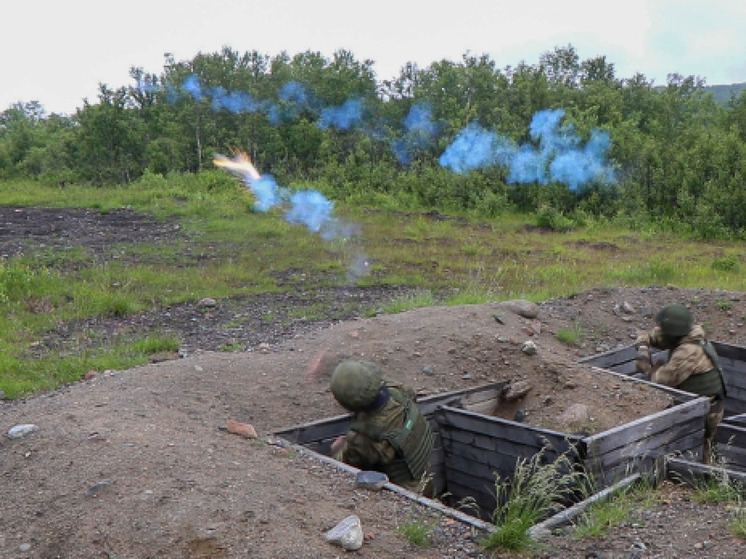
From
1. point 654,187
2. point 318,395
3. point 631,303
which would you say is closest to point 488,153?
point 654,187

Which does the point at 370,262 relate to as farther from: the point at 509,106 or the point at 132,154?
the point at 132,154

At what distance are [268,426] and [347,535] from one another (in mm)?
2346

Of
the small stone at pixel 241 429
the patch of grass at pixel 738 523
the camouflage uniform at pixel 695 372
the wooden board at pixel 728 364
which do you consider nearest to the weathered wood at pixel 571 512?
the patch of grass at pixel 738 523

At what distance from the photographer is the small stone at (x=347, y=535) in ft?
12.0

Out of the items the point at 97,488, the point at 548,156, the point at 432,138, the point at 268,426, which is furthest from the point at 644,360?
the point at 432,138

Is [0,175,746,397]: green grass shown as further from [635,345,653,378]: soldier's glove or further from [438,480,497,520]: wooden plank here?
[438,480,497,520]: wooden plank

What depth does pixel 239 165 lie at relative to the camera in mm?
24234

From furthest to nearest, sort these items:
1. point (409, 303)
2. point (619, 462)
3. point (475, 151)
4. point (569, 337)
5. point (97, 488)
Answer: point (475, 151) → point (409, 303) → point (569, 337) → point (619, 462) → point (97, 488)

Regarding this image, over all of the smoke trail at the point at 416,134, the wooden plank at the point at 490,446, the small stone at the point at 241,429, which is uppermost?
the smoke trail at the point at 416,134

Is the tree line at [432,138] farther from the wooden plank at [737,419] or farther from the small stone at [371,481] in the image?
the small stone at [371,481]

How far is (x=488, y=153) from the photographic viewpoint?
837 inches

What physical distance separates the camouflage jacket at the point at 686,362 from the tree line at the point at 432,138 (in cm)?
1272

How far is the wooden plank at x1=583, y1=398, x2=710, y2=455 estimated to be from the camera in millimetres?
5105

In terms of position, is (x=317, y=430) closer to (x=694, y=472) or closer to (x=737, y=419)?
(x=694, y=472)
